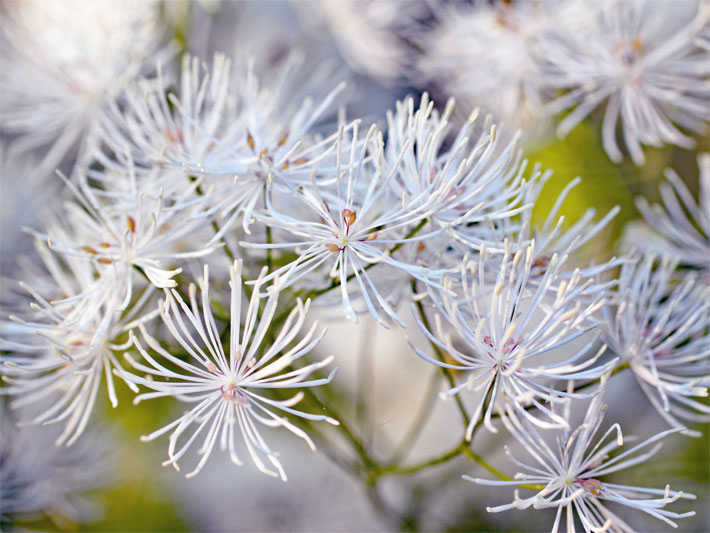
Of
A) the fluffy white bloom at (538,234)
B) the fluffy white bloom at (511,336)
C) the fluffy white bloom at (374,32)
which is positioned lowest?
the fluffy white bloom at (511,336)

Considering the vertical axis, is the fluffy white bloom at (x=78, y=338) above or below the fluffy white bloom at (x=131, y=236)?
below

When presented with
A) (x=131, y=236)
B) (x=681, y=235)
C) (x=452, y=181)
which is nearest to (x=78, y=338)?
(x=131, y=236)

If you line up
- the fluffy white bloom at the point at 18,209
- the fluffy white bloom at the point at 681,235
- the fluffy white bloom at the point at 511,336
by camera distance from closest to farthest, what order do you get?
the fluffy white bloom at the point at 511,336 → the fluffy white bloom at the point at 681,235 → the fluffy white bloom at the point at 18,209

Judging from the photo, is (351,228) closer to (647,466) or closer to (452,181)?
(452,181)

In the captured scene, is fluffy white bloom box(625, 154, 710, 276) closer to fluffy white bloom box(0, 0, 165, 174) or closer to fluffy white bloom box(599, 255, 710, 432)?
fluffy white bloom box(599, 255, 710, 432)

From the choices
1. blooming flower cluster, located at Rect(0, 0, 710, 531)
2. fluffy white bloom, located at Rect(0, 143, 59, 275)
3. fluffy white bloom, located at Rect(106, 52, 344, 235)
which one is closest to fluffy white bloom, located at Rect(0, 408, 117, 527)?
blooming flower cluster, located at Rect(0, 0, 710, 531)

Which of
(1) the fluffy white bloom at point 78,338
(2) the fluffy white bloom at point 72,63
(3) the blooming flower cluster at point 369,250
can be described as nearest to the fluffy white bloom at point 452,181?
(3) the blooming flower cluster at point 369,250

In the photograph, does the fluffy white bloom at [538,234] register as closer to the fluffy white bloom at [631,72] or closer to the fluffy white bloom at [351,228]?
the fluffy white bloom at [351,228]

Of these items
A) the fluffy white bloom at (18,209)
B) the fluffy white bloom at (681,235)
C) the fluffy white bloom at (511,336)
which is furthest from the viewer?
the fluffy white bloom at (18,209)
